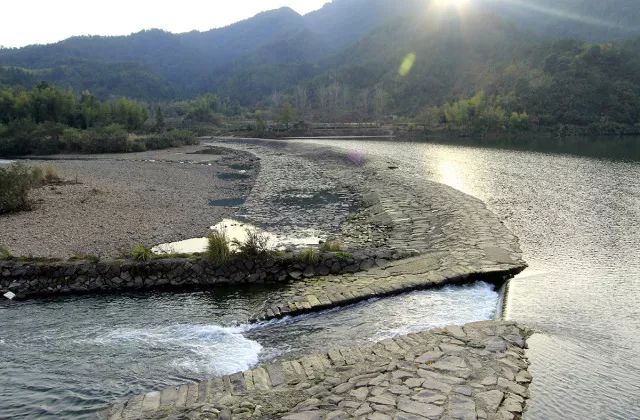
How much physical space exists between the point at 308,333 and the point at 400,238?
8201 mm

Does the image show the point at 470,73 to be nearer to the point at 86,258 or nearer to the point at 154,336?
the point at 86,258

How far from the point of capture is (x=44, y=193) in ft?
86.8

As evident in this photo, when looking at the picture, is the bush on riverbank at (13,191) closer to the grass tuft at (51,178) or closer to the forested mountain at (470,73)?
the grass tuft at (51,178)

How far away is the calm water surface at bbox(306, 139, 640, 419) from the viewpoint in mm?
7840

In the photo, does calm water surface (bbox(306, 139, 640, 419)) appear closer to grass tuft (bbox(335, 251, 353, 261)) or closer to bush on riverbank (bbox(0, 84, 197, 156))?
grass tuft (bbox(335, 251, 353, 261))

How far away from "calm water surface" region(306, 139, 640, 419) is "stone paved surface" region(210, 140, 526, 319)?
125cm

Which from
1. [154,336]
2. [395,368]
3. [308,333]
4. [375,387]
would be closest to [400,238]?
[308,333]

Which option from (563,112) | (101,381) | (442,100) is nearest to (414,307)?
(101,381)

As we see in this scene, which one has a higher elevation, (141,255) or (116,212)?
(141,255)

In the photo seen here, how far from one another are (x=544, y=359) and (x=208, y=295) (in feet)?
29.3

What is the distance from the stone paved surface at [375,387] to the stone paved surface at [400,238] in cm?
324

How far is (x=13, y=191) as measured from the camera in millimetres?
21922

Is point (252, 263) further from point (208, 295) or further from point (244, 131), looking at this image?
point (244, 131)

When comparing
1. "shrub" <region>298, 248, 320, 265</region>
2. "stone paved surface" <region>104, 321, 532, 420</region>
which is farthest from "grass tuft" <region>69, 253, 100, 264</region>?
"stone paved surface" <region>104, 321, 532, 420</region>
